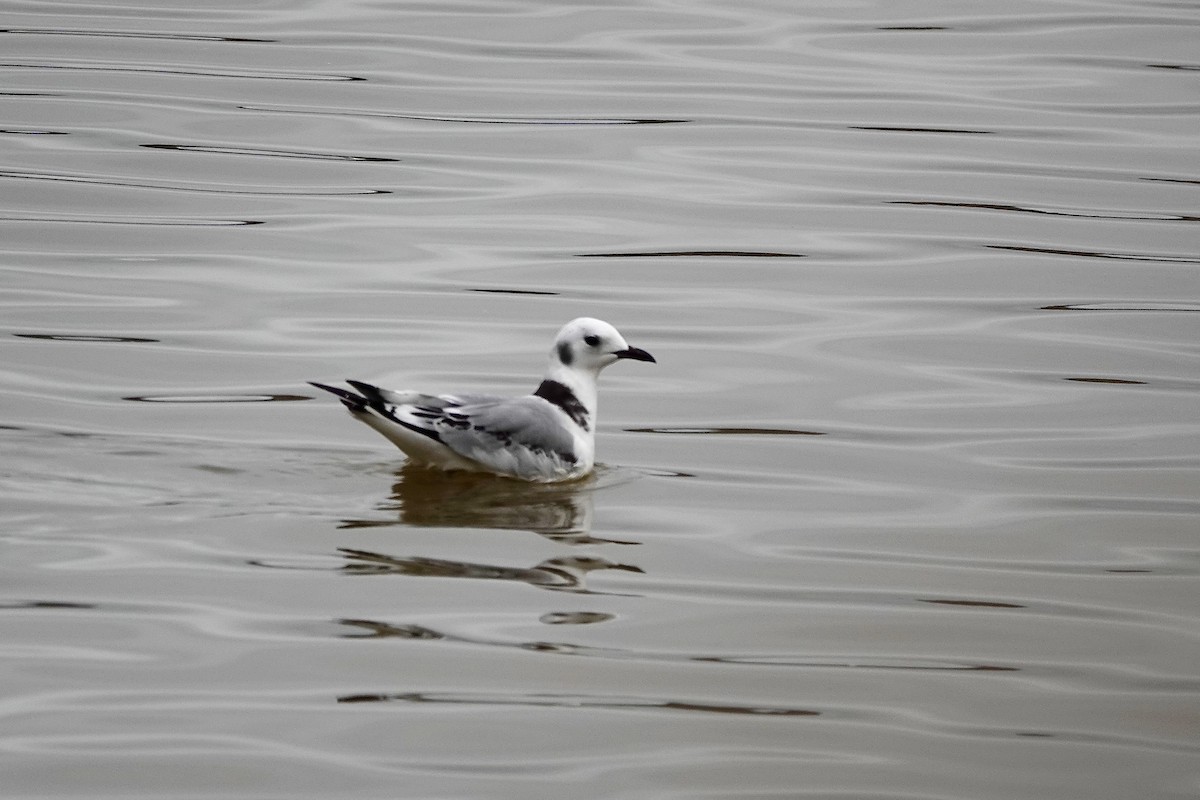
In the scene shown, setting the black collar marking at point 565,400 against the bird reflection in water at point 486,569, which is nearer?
the bird reflection in water at point 486,569

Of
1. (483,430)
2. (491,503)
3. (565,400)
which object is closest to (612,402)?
(565,400)

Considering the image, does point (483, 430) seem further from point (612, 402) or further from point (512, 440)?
point (612, 402)

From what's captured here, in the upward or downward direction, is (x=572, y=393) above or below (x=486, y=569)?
above

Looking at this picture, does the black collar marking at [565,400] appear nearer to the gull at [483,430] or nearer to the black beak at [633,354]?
the gull at [483,430]

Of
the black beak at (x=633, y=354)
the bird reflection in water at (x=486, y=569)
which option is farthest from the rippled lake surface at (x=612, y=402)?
the black beak at (x=633, y=354)

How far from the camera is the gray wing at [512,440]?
9547mm

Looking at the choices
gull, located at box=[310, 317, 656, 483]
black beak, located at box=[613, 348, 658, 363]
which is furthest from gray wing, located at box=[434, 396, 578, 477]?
black beak, located at box=[613, 348, 658, 363]

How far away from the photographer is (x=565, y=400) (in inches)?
397

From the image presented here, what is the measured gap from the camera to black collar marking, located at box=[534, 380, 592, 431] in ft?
32.8

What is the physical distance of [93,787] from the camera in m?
5.98

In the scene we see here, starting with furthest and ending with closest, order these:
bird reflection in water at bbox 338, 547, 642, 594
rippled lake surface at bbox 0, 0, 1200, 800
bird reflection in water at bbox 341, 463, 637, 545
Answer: bird reflection in water at bbox 341, 463, 637, 545 → bird reflection in water at bbox 338, 547, 642, 594 → rippled lake surface at bbox 0, 0, 1200, 800

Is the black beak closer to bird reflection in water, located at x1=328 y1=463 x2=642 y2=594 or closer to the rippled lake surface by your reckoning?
the rippled lake surface

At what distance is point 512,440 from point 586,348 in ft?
2.83

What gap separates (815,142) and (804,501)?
9098 millimetres
